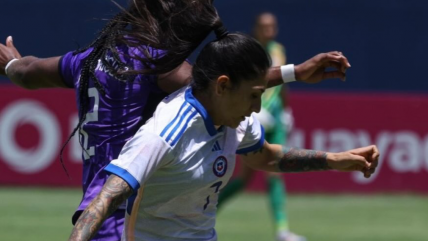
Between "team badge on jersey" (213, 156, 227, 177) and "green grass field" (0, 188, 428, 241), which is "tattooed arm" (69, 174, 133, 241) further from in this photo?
"green grass field" (0, 188, 428, 241)

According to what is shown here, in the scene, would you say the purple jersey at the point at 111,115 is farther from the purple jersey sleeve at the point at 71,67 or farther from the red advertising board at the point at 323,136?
the red advertising board at the point at 323,136

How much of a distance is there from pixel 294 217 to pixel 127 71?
753 centimetres

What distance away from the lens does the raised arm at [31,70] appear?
4715 mm

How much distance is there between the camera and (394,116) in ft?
45.9

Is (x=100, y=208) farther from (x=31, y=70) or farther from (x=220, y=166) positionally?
(x=31, y=70)

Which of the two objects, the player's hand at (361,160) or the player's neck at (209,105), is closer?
the player's neck at (209,105)

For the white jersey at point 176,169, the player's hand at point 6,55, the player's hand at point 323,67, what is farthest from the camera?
the player's hand at point 6,55

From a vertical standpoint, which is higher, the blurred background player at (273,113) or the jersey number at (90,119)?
the jersey number at (90,119)

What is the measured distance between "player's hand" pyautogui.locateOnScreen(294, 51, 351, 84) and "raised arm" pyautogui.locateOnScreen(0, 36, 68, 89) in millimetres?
1147

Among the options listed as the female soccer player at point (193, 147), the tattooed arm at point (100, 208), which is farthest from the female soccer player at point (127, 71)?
the tattooed arm at point (100, 208)

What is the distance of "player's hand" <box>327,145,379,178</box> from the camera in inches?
175

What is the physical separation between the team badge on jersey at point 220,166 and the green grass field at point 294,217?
5.45m

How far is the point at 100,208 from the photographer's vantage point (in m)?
3.71

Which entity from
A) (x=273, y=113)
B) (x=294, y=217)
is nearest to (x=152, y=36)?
(x=273, y=113)
